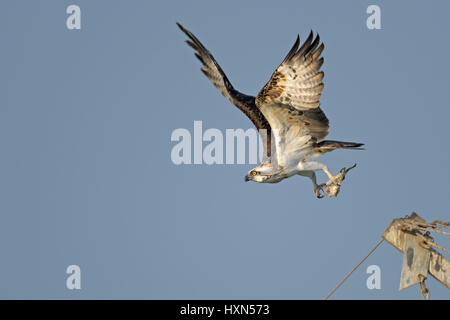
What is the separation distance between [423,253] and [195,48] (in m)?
6.38

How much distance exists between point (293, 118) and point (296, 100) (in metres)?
0.40

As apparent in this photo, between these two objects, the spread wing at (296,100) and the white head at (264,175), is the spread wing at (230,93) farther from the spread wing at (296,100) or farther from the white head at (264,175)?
the spread wing at (296,100)

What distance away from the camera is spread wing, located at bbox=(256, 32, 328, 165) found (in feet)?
43.5

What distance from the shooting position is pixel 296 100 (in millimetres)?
13492

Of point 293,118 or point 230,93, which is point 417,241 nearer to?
point 293,118

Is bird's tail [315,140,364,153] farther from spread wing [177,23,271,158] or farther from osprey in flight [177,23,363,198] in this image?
spread wing [177,23,271,158]

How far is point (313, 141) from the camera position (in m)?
14.0

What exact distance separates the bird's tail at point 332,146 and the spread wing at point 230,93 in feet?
2.91

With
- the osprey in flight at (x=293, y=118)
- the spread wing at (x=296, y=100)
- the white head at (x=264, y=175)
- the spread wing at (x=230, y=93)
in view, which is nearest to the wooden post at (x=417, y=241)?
the osprey in flight at (x=293, y=118)

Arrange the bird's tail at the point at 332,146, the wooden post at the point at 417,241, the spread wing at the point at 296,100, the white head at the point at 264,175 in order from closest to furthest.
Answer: the wooden post at the point at 417,241, the spread wing at the point at 296,100, the bird's tail at the point at 332,146, the white head at the point at 264,175

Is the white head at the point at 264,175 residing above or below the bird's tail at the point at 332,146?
below

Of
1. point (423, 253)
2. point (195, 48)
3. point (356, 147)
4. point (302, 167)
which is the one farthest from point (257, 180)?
point (423, 253)

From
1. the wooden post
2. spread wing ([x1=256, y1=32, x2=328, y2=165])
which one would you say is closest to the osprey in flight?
spread wing ([x1=256, y1=32, x2=328, y2=165])

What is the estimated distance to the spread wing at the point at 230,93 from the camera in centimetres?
1462
